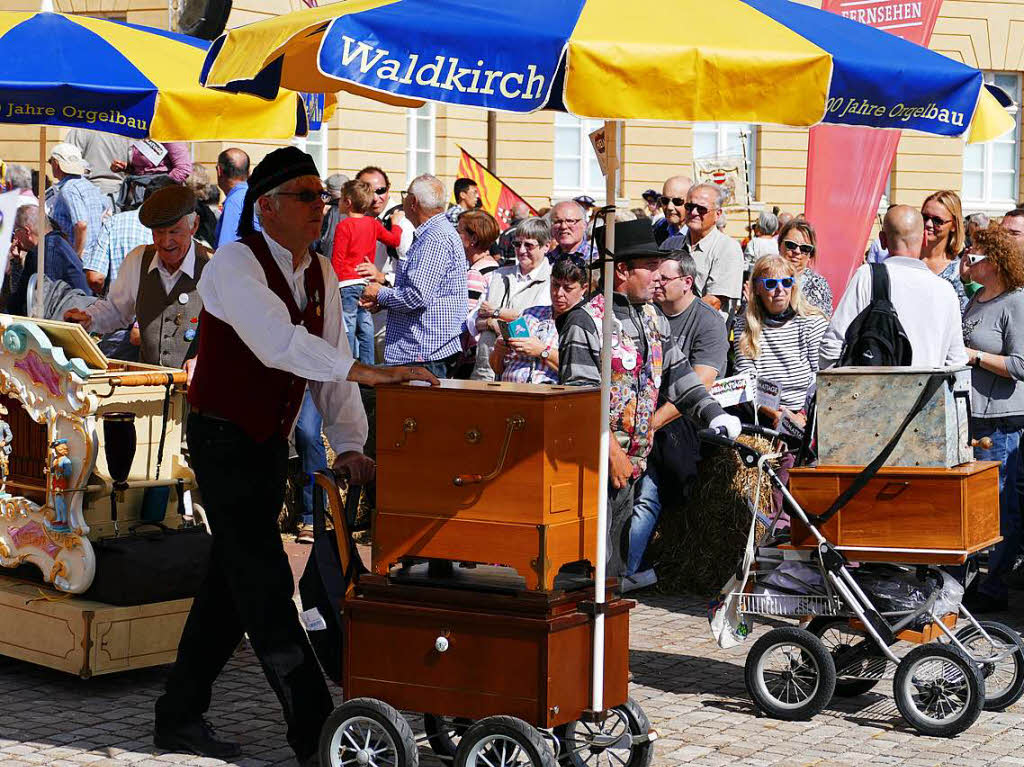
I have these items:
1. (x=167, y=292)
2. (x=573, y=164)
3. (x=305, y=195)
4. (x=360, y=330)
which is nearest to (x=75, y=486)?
(x=167, y=292)

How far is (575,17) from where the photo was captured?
493 centimetres

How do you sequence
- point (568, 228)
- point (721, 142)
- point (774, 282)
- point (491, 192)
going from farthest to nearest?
point (721, 142) → point (491, 192) → point (568, 228) → point (774, 282)

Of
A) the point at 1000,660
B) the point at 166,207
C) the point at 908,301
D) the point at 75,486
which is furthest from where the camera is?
the point at 166,207

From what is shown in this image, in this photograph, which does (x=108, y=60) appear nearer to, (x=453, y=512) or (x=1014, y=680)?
(x=453, y=512)

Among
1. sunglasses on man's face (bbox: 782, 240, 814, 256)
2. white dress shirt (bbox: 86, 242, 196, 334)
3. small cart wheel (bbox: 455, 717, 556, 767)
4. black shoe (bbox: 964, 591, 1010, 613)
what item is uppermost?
sunglasses on man's face (bbox: 782, 240, 814, 256)

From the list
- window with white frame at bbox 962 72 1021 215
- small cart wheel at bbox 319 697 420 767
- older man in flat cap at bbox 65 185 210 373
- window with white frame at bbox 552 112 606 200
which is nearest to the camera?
small cart wheel at bbox 319 697 420 767

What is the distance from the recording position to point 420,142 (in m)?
26.9

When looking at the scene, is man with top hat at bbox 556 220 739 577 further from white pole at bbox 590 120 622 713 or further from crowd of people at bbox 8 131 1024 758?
white pole at bbox 590 120 622 713

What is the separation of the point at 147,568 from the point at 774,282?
4.02m

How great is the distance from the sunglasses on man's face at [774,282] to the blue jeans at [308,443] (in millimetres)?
2818

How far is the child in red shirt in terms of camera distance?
12.0m

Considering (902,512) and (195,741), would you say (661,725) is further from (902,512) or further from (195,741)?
(195,741)

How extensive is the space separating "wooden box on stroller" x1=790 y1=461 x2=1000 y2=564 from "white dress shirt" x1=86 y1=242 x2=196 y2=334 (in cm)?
320

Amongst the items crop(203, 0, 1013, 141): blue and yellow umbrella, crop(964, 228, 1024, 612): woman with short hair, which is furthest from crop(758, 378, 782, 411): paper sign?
crop(203, 0, 1013, 141): blue and yellow umbrella
